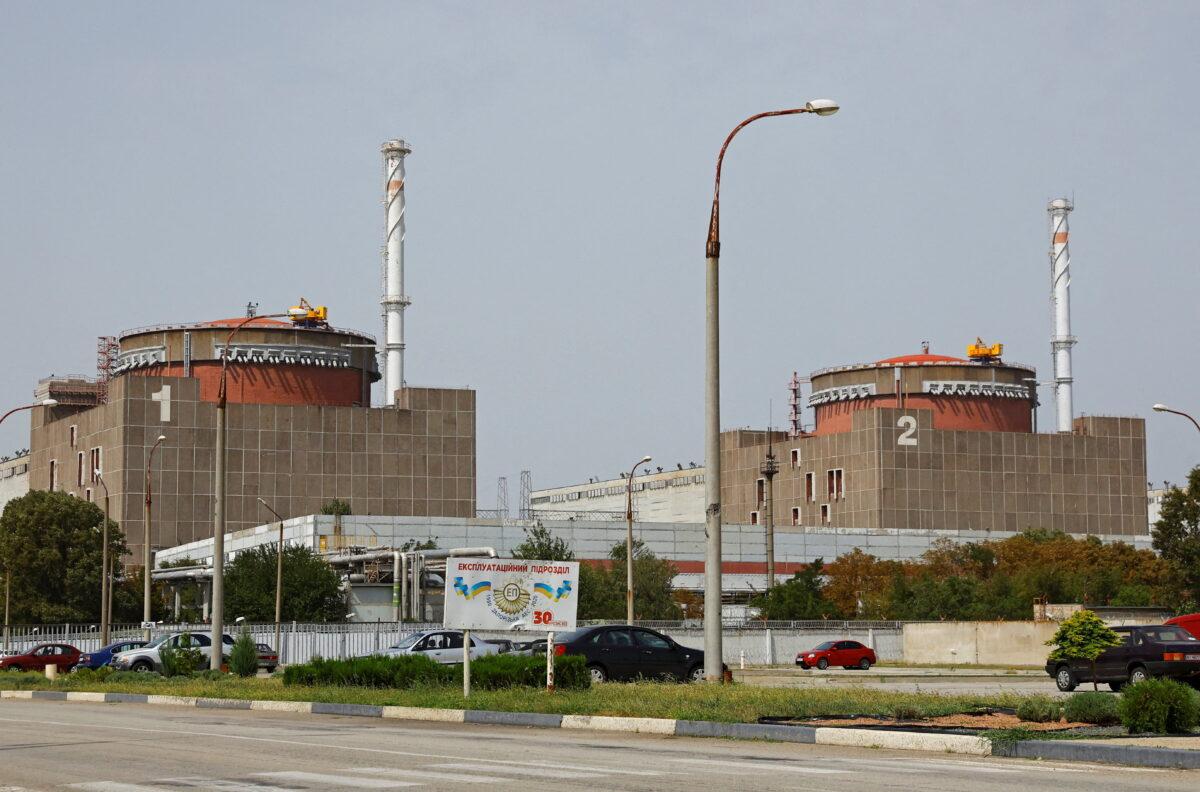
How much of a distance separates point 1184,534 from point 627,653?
144 feet

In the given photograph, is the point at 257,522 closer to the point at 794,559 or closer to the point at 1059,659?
the point at 794,559

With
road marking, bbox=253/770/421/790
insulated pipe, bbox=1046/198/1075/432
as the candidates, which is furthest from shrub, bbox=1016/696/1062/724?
insulated pipe, bbox=1046/198/1075/432

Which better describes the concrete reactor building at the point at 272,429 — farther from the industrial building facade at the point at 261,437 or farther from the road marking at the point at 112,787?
the road marking at the point at 112,787

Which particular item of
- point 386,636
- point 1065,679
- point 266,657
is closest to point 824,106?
point 1065,679

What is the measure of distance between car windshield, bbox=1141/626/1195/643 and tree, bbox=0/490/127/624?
224ft

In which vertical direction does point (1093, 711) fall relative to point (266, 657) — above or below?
above

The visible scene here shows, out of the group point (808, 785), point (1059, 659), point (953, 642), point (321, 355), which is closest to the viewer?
point (808, 785)

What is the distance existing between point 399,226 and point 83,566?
131 feet

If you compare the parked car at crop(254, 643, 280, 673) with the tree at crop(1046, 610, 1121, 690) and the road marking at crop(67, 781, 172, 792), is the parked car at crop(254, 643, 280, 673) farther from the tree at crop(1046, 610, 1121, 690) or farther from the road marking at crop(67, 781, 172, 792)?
the road marking at crop(67, 781, 172, 792)

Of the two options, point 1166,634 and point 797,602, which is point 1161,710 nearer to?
point 1166,634

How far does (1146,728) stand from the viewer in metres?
17.8

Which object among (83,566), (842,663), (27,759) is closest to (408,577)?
(83,566)

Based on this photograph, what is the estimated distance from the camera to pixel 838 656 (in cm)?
6575

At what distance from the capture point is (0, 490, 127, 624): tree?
9156 centimetres
